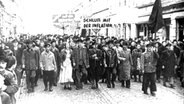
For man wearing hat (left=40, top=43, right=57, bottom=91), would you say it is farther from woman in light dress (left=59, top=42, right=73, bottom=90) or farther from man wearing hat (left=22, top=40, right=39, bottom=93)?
woman in light dress (left=59, top=42, right=73, bottom=90)

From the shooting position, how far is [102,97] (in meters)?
10.2

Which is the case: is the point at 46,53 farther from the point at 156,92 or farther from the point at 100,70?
the point at 156,92

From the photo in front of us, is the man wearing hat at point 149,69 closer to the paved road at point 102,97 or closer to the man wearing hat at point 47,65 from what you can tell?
the paved road at point 102,97

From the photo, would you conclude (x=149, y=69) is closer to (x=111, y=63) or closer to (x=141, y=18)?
(x=111, y=63)

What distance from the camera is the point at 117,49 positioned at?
1256 cm

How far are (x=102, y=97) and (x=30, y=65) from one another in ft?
10.3

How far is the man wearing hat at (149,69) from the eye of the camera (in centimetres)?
1060

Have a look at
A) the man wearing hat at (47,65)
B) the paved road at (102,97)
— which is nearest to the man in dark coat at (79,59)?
the paved road at (102,97)

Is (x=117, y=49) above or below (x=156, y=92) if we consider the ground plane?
above

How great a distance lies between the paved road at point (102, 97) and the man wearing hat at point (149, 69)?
0.34 meters

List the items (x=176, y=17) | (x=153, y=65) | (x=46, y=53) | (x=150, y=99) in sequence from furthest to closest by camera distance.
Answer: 1. (x=176, y=17)
2. (x=46, y=53)
3. (x=153, y=65)
4. (x=150, y=99)

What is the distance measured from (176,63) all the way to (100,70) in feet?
10.7

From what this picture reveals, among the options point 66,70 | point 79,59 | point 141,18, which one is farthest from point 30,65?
point 141,18

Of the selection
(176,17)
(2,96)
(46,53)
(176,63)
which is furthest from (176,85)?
(2,96)
